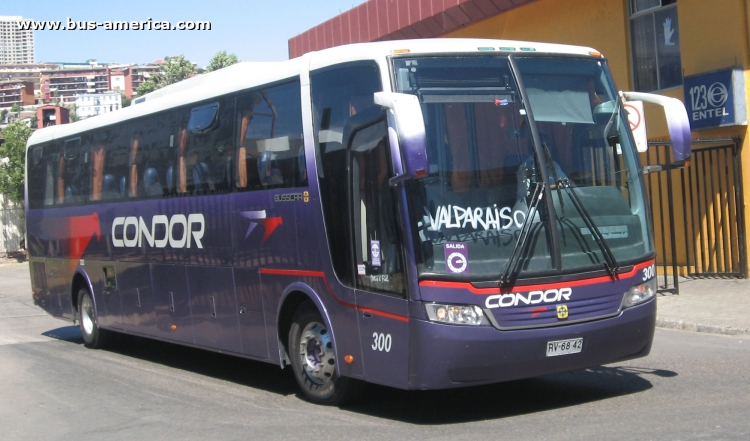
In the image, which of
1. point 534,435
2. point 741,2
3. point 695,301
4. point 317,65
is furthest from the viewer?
point 741,2

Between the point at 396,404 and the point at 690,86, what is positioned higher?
the point at 690,86

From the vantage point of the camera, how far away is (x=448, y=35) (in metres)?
22.0

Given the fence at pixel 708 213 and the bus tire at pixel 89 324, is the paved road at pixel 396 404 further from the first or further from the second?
the fence at pixel 708 213

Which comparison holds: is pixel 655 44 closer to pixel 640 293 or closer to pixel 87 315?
pixel 640 293

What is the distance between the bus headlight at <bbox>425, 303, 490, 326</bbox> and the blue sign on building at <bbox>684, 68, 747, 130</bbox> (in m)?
9.37

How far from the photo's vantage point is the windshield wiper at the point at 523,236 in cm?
671

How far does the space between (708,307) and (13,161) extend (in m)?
35.1

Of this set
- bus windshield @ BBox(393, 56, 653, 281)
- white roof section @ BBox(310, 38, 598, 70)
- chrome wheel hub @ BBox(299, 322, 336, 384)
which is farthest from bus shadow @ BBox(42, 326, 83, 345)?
bus windshield @ BBox(393, 56, 653, 281)

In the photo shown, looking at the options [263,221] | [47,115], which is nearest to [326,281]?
[263,221]

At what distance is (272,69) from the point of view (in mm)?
8930

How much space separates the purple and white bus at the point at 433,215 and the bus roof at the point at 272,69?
3 centimetres

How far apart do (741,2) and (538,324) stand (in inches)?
387

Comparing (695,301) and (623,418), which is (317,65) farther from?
(695,301)

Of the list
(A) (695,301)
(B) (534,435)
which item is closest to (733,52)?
(A) (695,301)
